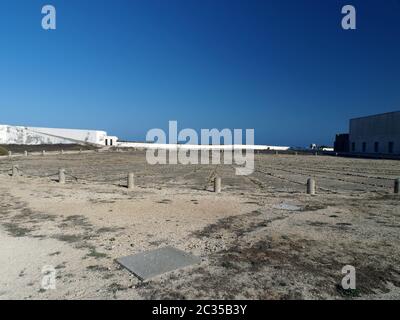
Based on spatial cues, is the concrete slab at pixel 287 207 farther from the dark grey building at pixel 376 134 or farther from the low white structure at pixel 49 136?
the low white structure at pixel 49 136

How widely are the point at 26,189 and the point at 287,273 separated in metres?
11.9

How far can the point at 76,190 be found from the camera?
481 inches

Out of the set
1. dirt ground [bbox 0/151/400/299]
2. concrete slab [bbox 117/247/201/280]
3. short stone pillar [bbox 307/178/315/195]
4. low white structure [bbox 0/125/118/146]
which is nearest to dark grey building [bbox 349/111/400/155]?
short stone pillar [bbox 307/178/315/195]

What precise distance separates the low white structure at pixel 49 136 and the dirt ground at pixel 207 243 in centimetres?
5717

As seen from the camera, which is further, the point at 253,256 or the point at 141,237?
the point at 141,237

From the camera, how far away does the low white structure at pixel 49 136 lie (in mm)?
57991

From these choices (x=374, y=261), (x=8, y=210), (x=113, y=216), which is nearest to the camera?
(x=374, y=261)

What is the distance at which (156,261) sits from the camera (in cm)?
488

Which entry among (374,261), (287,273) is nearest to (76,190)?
(287,273)

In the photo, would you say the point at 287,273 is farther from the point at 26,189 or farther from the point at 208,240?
the point at 26,189

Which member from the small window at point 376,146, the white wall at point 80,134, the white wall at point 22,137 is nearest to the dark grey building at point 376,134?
the small window at point 376,146

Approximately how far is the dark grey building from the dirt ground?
48.4m

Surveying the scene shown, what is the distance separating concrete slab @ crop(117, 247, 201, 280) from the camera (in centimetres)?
445
